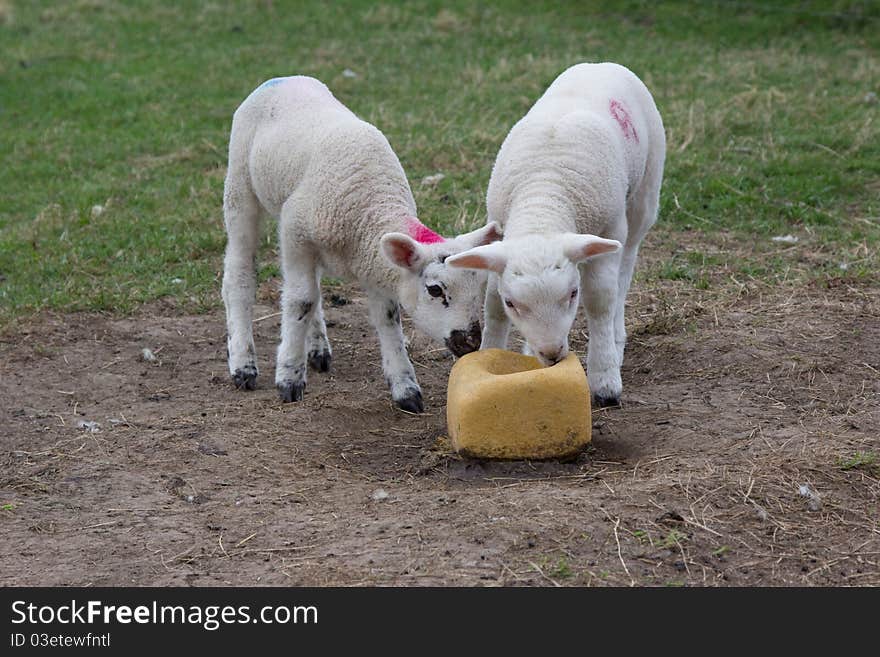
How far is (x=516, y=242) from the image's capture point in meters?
5.35

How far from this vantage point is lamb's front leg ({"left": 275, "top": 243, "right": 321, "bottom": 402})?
21.4 feet

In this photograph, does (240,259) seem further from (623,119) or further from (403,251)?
(623,119)

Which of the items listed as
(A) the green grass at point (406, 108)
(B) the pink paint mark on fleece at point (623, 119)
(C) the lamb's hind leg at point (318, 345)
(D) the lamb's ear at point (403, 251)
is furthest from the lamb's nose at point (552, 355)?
(A) the green grass at point (406, 108)

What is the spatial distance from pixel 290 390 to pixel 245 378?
1.53 feet

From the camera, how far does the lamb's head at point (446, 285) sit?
5742 mm

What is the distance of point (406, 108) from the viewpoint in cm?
1266

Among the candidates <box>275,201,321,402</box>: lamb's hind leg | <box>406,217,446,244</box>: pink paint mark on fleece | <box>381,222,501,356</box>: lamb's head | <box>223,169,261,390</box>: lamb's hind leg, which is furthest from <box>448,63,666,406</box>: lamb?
<box>223,169,261,390</box>: lamb's hind leg

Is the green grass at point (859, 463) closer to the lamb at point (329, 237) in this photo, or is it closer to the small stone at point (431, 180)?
the lamb at point (329, 237)

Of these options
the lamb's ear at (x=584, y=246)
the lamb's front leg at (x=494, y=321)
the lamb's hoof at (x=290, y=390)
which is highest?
the lamb's ear at (x=584, y=246)

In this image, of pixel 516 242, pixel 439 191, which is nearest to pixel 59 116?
pixel 439 191

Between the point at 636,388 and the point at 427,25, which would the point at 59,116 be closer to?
the point at 427,25

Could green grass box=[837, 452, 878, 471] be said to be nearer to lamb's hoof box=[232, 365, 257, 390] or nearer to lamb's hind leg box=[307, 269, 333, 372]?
lamb's hind leg box=[307, 269, 333, 372]

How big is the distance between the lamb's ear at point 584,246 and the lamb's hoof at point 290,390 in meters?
1.95

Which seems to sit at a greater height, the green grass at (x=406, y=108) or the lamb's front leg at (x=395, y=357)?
the lamb's front leg at (x=395, y=357)
